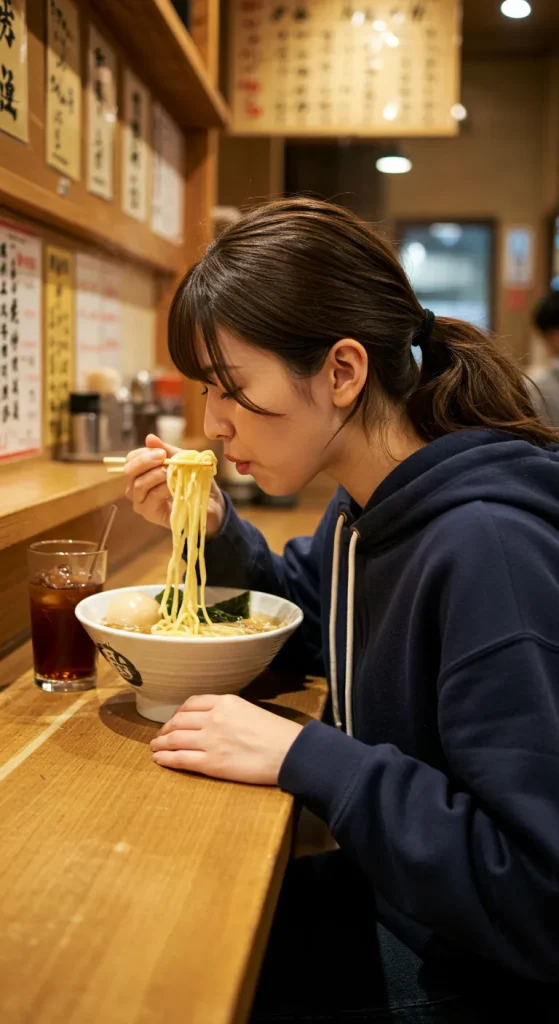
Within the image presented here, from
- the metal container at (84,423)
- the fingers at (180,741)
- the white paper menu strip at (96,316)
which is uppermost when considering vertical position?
the white paper menu strip at (96,316)

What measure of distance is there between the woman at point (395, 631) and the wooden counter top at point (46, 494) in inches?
6.2

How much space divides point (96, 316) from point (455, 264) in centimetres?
750

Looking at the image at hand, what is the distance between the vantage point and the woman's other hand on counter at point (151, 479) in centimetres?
155

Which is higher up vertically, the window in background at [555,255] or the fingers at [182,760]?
the window in background at [555,255]

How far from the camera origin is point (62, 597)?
1.46 metres

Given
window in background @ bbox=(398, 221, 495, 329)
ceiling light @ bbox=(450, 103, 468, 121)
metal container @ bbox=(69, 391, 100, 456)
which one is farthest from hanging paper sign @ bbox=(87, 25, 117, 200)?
window in background @ bbox=(398, 221, 495, 329)

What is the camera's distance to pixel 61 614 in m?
1.45

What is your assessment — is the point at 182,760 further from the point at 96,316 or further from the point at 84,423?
the point at 96,316

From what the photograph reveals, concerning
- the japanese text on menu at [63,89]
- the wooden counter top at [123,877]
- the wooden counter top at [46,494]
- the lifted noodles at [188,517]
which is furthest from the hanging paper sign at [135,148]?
the wooden counter top at [123,877]

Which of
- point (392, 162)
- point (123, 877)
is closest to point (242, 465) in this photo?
point (123, 877)

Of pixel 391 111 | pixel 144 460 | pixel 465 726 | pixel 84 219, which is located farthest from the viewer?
pixel 391 111

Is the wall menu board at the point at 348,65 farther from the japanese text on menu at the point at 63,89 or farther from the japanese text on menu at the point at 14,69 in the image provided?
the japanese text on menu at the point at 14,69

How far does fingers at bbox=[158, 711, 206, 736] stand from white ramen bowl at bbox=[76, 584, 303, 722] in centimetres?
6

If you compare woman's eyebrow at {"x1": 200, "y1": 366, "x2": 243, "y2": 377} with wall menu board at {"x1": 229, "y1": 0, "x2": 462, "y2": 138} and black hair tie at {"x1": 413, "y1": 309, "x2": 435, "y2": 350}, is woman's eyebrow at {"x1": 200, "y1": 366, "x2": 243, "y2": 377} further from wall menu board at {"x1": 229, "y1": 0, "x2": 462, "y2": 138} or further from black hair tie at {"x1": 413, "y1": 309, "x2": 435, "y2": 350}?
wall menu board at {"x1": 229, "y1": 0, "x2": 462, "y2": 138}
